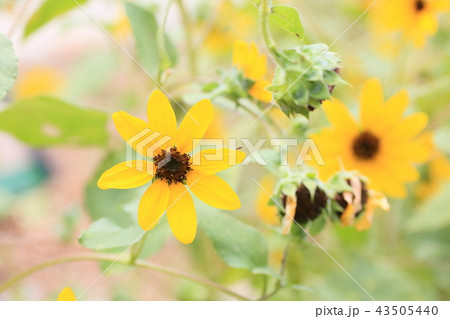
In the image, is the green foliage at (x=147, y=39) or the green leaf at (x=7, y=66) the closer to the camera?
the green leaf at (x=7, y=66)

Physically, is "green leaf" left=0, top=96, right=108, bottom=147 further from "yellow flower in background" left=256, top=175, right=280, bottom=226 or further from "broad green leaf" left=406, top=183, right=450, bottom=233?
"broad green leaf" left=406, top=183, right=450, bottom=233

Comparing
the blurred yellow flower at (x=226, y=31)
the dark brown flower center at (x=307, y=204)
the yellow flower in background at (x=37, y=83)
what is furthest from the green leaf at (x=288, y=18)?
the yellow flower in background at (x=37, y=83)

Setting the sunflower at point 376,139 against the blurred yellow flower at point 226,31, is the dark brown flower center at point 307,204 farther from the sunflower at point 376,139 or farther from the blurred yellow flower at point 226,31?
the blurred yellow flower at point 226,31

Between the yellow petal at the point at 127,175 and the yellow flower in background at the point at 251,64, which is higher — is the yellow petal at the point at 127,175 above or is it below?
below

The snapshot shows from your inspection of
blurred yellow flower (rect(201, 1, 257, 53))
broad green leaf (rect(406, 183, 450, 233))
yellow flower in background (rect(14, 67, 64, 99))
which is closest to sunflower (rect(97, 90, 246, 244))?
broad green leaf (rect(406, 183, 450, 233))

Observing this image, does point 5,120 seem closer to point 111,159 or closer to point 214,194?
point 111,159

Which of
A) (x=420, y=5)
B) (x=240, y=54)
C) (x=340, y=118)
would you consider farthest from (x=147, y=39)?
→ (x=420, y=5)

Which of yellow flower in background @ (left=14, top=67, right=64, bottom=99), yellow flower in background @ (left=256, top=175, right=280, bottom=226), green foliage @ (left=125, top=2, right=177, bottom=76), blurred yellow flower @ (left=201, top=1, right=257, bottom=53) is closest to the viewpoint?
green foliage @ (left=125, top=2, right=177, bottom=76)
